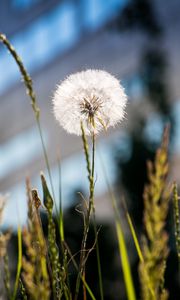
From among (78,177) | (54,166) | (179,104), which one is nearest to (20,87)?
(54,166)

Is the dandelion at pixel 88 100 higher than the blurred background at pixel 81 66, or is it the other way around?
the blurred background at pixel 81 66

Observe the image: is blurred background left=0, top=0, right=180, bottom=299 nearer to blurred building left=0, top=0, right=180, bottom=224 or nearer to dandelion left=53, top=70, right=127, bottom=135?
blurred building left=0, top=0, right=180, bottom=224

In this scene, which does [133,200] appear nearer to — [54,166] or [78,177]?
[78,177]

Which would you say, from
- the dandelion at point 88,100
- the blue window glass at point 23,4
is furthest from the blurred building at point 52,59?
the dandelion at point 88,100

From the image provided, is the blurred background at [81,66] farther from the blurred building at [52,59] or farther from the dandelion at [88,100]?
the dandelion at [88,100]

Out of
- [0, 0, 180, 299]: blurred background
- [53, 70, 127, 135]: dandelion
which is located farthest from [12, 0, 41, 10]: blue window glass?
[53, 70, 127, 135]: dandelion

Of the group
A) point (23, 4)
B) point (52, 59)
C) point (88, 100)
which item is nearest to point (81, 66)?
point (52, 59)
